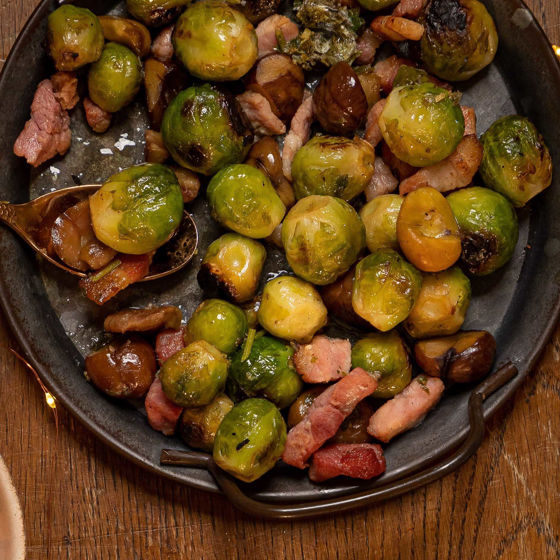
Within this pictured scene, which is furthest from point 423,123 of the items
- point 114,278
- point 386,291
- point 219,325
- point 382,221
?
point 114,278

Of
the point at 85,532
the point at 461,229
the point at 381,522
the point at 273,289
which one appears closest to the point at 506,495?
the point at 381,522

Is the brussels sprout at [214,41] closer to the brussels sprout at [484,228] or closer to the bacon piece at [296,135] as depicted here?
the bacon piece at [296,135]

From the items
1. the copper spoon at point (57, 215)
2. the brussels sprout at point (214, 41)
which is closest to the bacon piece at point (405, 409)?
the copper spoon at point (57, 215)

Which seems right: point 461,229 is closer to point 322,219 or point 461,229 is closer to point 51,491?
point 322,219

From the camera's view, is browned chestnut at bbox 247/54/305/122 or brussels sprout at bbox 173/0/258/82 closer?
brussels sprout at bbox 173/0/258/82

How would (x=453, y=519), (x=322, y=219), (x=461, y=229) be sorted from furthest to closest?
(x=453, y=519), (x=461, y=229), (x=322, y=219)

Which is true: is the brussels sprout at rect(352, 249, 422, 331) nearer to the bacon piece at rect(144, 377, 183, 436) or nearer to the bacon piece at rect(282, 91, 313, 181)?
the bacon piece at rect(282, 91, 313, 181)

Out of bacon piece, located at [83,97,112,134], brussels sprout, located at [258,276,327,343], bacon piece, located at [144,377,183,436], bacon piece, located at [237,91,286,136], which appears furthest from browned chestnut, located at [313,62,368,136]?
bacon piece, located at [144,377,183,436]
